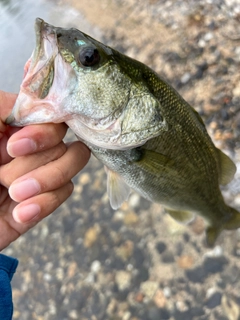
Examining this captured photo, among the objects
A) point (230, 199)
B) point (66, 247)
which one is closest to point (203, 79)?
point (230, 199)

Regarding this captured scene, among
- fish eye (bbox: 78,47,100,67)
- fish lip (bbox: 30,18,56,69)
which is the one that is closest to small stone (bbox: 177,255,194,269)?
fish eye (bbox: 78,47,100,67)

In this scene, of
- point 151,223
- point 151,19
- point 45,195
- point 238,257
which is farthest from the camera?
point 151,19

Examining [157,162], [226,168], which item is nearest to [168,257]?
[226,168]

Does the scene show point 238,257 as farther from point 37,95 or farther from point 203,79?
point 37,95

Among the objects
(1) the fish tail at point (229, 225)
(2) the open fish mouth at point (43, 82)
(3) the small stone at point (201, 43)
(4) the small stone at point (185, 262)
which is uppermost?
(3) the small stone at point (201, 43)

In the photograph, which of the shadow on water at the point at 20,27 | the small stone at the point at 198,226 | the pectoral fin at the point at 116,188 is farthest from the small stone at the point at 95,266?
the shadow on water at the point at 20,27

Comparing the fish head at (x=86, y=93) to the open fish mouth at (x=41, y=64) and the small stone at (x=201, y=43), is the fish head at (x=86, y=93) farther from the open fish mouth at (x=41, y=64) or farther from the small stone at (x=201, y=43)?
the small stone at (x=201, y=43)

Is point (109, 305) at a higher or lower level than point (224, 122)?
lower
